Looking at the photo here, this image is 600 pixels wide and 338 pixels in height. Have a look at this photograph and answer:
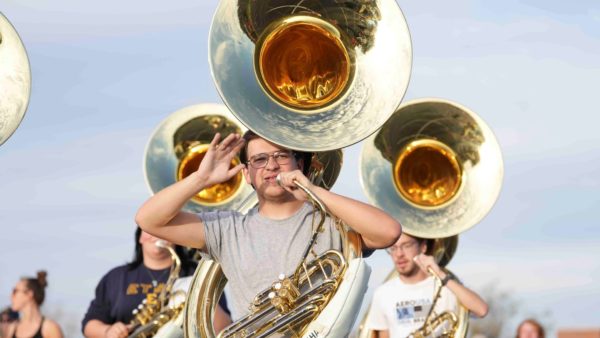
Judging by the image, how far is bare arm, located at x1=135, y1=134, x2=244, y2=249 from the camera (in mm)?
5422

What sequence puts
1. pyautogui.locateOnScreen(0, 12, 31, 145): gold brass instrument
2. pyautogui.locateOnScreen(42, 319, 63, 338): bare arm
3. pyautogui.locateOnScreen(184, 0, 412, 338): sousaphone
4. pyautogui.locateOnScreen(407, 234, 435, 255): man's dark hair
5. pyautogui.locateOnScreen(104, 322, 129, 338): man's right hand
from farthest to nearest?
pyautogui.locateOnScreen(42, 319, 63, 338): bare arm
pyautogui.locateOnScreen(407, 234, 435, 255): man's dark hair
pyautogui.locateOnScreen(104, 322, 129, 338): man's right hand
pyautogui.locateOnScreen(0, 12, 31, 145): gold brass instrument
pyautogui.locateOnScreen(184, 0, 412, 338): sousaphone

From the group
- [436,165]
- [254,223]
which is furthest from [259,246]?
[436,165]

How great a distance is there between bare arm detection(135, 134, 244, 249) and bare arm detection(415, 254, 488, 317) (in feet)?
10.4

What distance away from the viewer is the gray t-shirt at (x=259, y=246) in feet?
17.8

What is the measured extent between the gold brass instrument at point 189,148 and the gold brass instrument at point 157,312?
25.2 inches

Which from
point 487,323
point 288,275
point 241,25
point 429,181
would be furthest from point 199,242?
point 487,323

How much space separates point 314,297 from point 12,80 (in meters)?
2.64

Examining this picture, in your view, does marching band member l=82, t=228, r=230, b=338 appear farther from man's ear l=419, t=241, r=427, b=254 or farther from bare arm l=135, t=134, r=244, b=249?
bare arm l=135, t=134, r=244, b=249

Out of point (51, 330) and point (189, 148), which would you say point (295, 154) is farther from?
point (51, 330)

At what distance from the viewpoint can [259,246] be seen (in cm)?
548

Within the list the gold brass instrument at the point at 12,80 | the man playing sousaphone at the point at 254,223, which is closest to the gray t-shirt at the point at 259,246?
the man playing sousaphone at the point at 254,223

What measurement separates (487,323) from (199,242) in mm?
17769

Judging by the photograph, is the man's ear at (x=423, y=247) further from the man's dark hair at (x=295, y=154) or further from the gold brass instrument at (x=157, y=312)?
the man's dark hair at (x=295, y=154)

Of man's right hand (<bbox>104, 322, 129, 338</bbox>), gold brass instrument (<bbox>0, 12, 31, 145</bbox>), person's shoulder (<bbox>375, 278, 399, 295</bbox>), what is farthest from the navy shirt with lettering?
gold brass instrument (<bbox>0, 12, 31, 145</bbox>)
